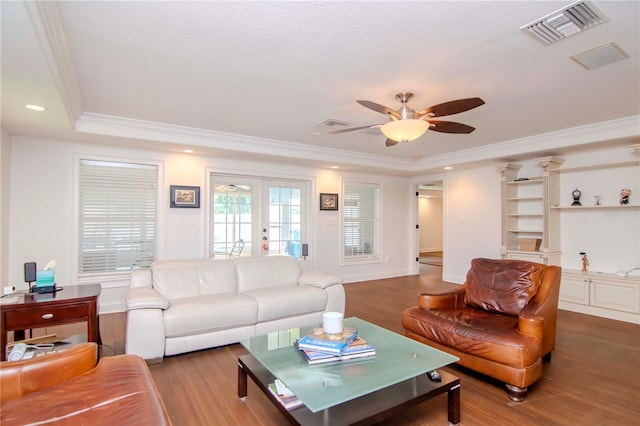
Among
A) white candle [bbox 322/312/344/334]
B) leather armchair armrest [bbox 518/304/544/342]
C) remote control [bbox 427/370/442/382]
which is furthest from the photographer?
leather armchair armrest [bbox 518/304/544/342]

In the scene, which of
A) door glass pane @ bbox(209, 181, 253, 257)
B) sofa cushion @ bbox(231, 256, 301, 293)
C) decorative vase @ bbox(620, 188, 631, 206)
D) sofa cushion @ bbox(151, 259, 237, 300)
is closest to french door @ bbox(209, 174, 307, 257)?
door glass pane @ bbox(209, 181, 253, 257)

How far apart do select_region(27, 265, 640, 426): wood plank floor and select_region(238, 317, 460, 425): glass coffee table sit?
0.21 m

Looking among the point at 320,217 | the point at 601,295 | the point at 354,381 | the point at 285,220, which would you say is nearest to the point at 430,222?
the point at 320,217

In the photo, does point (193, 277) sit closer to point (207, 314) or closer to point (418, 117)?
point (207, 314)

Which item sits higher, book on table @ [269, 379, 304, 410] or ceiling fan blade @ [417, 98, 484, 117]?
ceiling fan blade @ [417, 98, 484, 117]

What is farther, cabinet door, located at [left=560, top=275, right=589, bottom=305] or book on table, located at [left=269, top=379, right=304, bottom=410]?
cabinet door, located at [left=560, top=275, right=589, bottom=305]

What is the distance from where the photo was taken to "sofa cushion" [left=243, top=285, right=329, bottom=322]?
338 centimetres

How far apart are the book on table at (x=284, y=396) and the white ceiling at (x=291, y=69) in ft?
7.28

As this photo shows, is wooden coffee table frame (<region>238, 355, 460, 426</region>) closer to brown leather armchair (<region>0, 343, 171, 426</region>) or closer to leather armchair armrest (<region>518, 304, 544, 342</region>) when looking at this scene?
brown leather armchair (<region>0, 343, 171, 426</region>)

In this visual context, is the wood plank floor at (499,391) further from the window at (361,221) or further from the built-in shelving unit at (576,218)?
the window at (361,221)

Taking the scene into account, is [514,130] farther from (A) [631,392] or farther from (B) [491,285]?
(A) [631,392]

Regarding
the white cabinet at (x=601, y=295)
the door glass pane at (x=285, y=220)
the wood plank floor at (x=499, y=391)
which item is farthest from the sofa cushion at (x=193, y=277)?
the white cabinet at (x=601, y=295)

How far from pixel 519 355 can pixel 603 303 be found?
3.21 metres

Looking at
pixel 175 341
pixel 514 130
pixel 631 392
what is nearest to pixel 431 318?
pixel 631 392
